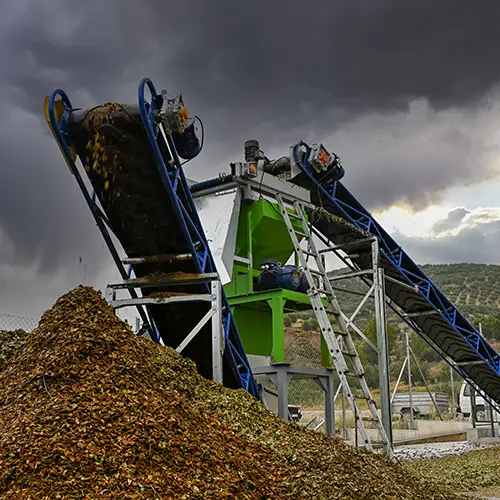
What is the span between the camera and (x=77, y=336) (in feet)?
21.7

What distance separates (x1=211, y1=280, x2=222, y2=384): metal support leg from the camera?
8813 mm

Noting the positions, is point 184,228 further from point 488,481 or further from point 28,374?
point 488,481

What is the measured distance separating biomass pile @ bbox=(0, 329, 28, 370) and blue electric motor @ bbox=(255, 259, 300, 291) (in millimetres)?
4191

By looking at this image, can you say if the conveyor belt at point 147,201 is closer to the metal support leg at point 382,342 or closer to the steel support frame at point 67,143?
the steel support frame at point 67,143

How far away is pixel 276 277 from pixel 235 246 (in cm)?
90

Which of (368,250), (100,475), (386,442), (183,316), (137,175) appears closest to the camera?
(100,475)

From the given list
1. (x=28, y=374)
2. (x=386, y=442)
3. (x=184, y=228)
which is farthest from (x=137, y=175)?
(x=386, y=442)

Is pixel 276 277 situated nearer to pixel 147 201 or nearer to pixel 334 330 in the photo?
pixel 334 330

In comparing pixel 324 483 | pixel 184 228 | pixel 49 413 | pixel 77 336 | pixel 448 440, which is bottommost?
pixel 448 440

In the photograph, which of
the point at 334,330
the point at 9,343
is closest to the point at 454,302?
the point at 334,330

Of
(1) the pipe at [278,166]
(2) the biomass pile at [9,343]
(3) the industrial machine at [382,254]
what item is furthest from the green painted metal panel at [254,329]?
(2) the biomass pile at [9,343]

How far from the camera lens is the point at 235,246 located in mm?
11891

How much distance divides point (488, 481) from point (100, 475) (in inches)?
291

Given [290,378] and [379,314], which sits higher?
[379,314]
